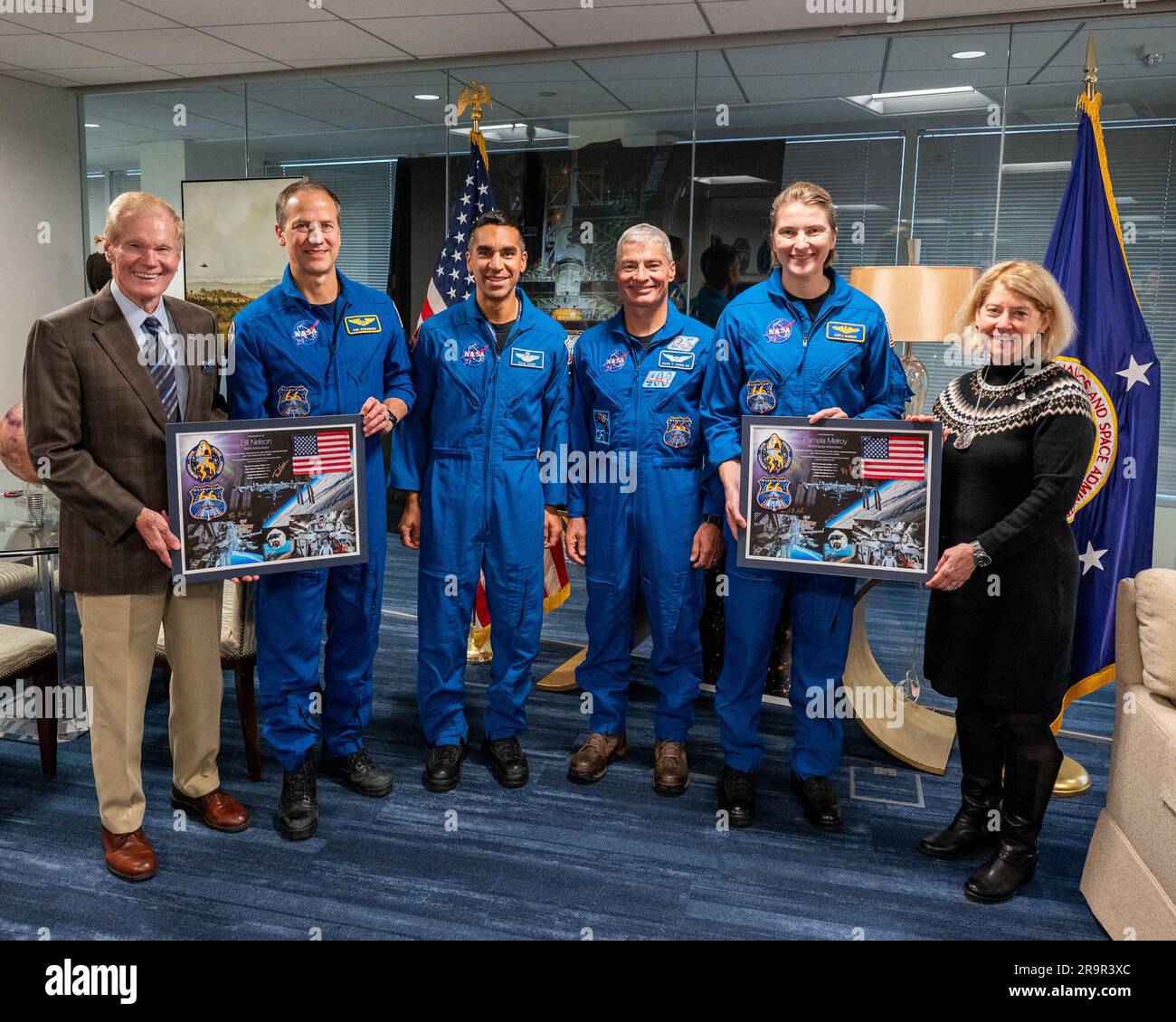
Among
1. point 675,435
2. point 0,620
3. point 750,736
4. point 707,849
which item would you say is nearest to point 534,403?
point 675,435

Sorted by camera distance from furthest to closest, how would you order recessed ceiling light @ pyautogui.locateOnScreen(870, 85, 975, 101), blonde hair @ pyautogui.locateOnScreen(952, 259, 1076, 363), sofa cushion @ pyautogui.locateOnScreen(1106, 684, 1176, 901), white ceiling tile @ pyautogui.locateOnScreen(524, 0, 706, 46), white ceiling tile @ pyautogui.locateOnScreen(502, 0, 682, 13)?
1. recessed ceiling light @ pyautogui.locateOnScreen(870, 85, 975, 101)
2. white ceiling tile @ pyautogui.locateOnScreen(524, 0, 706, 46)
3. white ceiling tile @ pyautogui.locateOnScreen(502, 0, 682, 13)
4. blonde hair @ pyautogui.locateOnScreen(952, 259, 1076, 363)
5. sofa cushion @ pyautogui.locateOnScreen(1106, 684, 1176, 901)

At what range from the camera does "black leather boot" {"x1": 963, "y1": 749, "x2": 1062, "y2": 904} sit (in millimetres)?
2318

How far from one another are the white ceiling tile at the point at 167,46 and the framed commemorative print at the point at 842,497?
418cm

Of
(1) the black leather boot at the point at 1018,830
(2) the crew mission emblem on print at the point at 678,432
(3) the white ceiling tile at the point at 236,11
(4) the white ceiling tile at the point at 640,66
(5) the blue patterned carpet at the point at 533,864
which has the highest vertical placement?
(4) the white ceiling tile at the point at 640,66

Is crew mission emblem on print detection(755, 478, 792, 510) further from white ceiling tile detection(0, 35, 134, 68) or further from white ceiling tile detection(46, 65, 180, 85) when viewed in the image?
white ceiling tile detection(46, 65, 180, 85)

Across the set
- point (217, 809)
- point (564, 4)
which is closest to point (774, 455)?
point (217, 809)

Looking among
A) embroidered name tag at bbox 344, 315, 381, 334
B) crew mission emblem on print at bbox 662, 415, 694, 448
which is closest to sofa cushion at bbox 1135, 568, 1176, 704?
crew mission emblem on print at bbox 662, 415, 694, 448

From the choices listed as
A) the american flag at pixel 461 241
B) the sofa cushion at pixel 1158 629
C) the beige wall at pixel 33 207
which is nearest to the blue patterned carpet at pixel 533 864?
the sofa cushion at pixel 1158 629

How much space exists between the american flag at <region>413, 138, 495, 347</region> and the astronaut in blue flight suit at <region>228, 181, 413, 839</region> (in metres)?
1.94

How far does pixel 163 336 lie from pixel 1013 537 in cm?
215

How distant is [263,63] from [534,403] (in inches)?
157

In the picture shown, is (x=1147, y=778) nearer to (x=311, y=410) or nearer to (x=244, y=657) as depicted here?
(x=311, y=410)

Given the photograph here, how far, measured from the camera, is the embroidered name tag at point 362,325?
8.54ft

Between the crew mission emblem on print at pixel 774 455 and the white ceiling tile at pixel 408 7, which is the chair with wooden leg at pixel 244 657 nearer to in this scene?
the crew mission emblem on print at pixel 774 455
